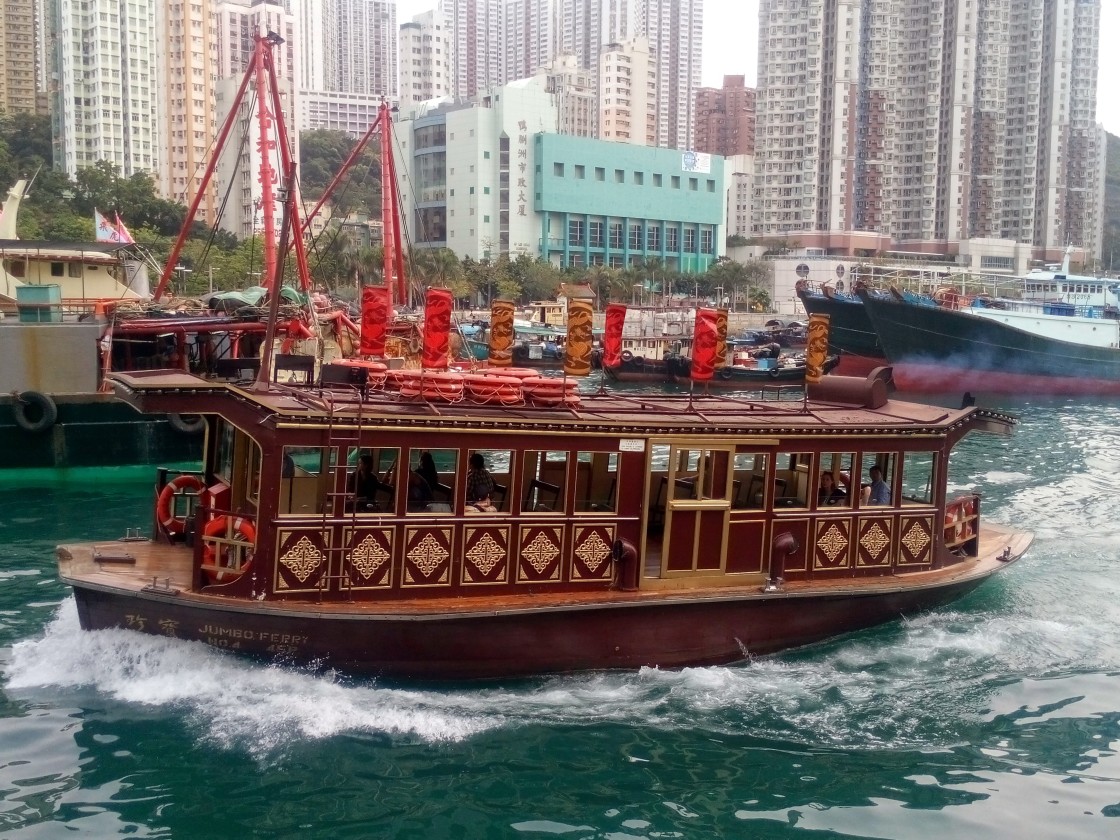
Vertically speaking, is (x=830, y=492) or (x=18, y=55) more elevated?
(x=18, y=55)

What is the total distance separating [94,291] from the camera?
27438 millimetres

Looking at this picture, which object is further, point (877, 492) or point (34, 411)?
point (34, 411)

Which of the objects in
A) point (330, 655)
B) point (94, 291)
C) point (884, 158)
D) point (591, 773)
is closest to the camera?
point (591, 773)

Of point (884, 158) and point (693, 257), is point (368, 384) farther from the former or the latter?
point (884, 158)

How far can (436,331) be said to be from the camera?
1172cm

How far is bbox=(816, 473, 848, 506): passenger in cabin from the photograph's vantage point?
11461 mm

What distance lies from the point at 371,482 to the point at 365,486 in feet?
0.23

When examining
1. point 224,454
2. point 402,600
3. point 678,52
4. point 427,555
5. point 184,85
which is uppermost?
point 678,52

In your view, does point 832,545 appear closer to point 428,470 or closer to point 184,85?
point 428,470

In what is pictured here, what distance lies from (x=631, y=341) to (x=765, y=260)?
137ft

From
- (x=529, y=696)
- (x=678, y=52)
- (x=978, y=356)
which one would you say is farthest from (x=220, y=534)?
(x=678, y=52)

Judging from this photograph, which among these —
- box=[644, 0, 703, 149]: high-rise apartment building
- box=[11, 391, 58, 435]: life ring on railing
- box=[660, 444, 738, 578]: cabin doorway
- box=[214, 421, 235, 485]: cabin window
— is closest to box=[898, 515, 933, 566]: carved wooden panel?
box=[660, 444, 738, 578]: cabin doorway

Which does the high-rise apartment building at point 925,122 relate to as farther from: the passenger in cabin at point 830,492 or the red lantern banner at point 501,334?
the red lantern banner at point 501,334

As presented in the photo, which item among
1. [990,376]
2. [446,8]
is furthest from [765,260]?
[446,8]
